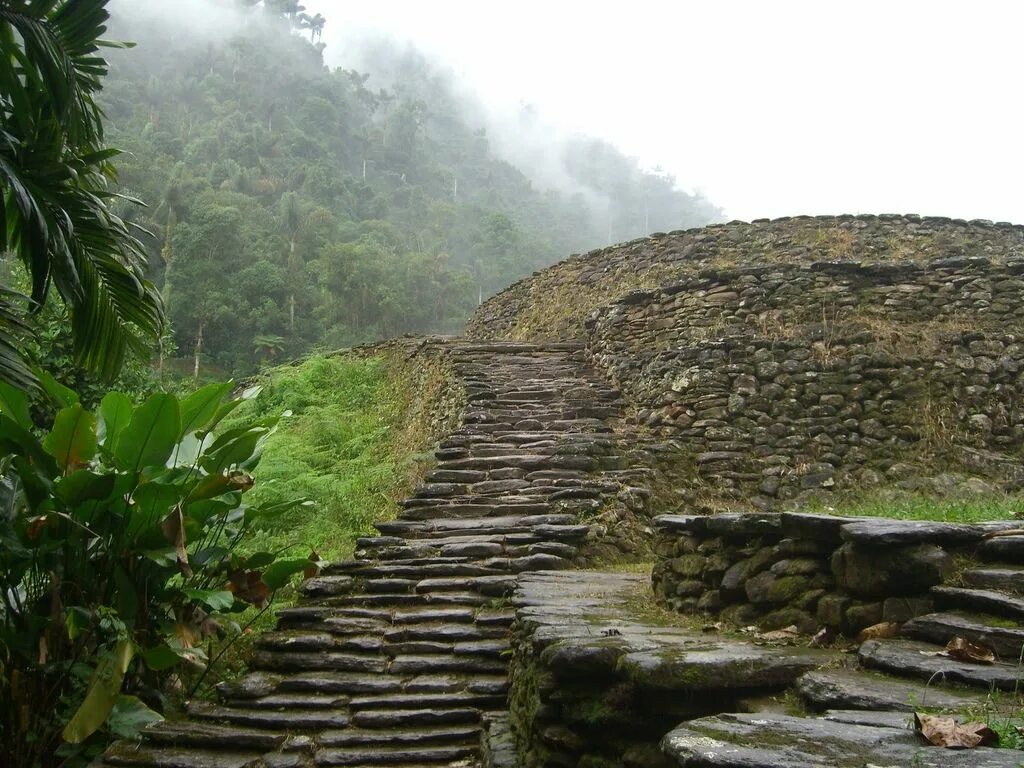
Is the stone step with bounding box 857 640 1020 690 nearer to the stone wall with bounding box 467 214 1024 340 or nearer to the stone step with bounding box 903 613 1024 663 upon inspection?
the stone step with bounding box 903 613 1024 663

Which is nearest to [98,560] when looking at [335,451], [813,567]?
[813,567]

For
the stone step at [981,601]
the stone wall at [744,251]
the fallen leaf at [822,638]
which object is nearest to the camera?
the stone step at [981,601]

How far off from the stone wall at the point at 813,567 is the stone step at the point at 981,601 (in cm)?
6

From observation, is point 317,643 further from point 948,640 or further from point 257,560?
point 948,640

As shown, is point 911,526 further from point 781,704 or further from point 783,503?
point 783,503

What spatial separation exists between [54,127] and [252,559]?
2.31m

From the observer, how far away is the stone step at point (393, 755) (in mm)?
3463

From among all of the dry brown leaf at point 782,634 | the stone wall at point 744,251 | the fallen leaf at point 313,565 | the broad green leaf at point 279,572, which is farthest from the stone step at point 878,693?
the stone wall at point 744,251

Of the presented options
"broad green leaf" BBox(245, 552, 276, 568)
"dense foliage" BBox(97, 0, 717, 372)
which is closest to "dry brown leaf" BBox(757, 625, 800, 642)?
"broad green leaf" BBox(245, 552, 276, 568)

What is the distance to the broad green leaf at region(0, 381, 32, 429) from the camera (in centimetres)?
328

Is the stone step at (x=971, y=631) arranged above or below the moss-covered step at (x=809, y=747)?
above

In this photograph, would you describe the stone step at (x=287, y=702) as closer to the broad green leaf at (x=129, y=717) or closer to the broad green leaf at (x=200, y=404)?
the broad green leaf at (x=129, y=717)

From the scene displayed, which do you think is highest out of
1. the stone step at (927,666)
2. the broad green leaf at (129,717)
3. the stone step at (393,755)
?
the stone step at (927,666)

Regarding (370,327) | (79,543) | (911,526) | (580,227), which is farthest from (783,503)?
(580,227)
